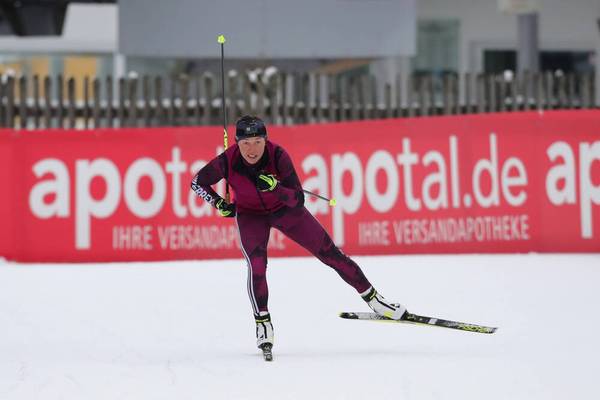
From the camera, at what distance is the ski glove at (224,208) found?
21.3 ft

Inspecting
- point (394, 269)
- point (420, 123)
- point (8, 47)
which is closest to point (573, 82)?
point (420, 123)

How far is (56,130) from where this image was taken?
1250cm

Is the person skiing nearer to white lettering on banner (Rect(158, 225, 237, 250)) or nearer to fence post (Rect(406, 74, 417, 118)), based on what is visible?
white lettering on banner (Rect(158, 225, 237, 250))

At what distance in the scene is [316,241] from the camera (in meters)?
6.72

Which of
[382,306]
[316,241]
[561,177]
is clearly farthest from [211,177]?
[561,177]

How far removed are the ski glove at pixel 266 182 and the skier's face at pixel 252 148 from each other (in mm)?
135

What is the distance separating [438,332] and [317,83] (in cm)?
753

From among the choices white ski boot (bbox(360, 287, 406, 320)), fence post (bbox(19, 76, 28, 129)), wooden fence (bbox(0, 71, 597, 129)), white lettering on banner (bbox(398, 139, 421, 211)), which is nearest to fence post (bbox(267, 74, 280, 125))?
wooden fence (bbox(0, 71, 597, 129))

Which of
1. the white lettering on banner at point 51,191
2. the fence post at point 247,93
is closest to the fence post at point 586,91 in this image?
the fence post at point 247,93

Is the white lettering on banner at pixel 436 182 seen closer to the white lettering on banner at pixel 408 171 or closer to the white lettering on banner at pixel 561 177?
the white lettering on banner at pixel 408 171

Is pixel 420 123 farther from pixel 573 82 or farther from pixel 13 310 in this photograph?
pixel 13 310

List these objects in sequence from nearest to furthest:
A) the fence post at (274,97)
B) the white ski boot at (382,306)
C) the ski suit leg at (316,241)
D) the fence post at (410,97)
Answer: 1. the ski suit leg at (316,241)
2. the white ski boot at (382,306)
3. the fence post at (274,97)
4. the fence post at (410,97)

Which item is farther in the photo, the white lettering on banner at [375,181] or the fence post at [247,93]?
the fence post at [247,93]

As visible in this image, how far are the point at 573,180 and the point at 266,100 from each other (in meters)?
4.62
